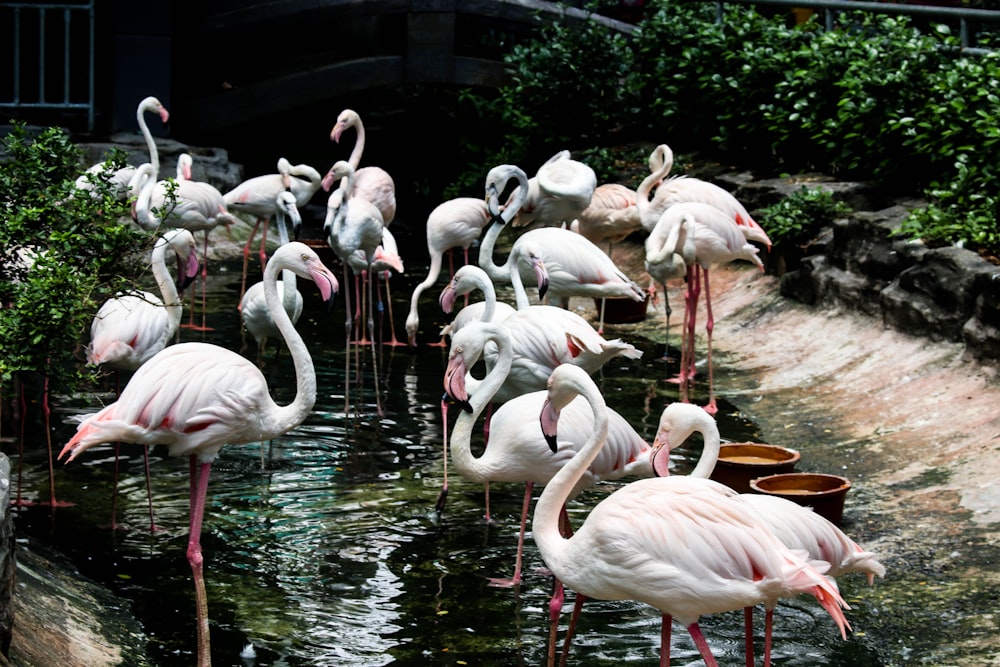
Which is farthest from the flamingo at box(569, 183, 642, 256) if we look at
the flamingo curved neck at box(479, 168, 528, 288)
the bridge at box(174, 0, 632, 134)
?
the bridge at box(174, 0, 632, 134)

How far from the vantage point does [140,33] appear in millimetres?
13773

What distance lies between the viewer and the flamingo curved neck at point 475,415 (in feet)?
17.8

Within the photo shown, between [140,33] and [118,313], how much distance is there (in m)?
7.90

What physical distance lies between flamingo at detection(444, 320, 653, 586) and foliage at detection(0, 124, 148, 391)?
5.07 ft

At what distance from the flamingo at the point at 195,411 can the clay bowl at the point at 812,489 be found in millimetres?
2159

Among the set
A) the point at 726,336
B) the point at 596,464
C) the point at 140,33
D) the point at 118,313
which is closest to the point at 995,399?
the point at 596,464

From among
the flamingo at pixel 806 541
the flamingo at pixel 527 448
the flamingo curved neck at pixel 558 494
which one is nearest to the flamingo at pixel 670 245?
the flamingo at pixel 527 448

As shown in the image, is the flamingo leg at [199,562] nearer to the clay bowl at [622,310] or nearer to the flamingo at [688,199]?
the flamingo at [688,199]

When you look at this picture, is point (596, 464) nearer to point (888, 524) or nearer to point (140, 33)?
point (888, 524)

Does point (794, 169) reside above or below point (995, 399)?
above

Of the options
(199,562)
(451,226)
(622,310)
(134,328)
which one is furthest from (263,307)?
(199,562)

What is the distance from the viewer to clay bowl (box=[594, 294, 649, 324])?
10.1 meters

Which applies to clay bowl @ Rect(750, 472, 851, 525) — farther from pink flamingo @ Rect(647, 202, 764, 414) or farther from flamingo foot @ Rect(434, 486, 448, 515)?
pink flamingo @ Rect(647, 202, 764, 414)

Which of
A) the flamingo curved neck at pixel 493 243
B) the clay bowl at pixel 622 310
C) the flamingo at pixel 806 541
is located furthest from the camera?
the clay bowl at pixel 622 310
